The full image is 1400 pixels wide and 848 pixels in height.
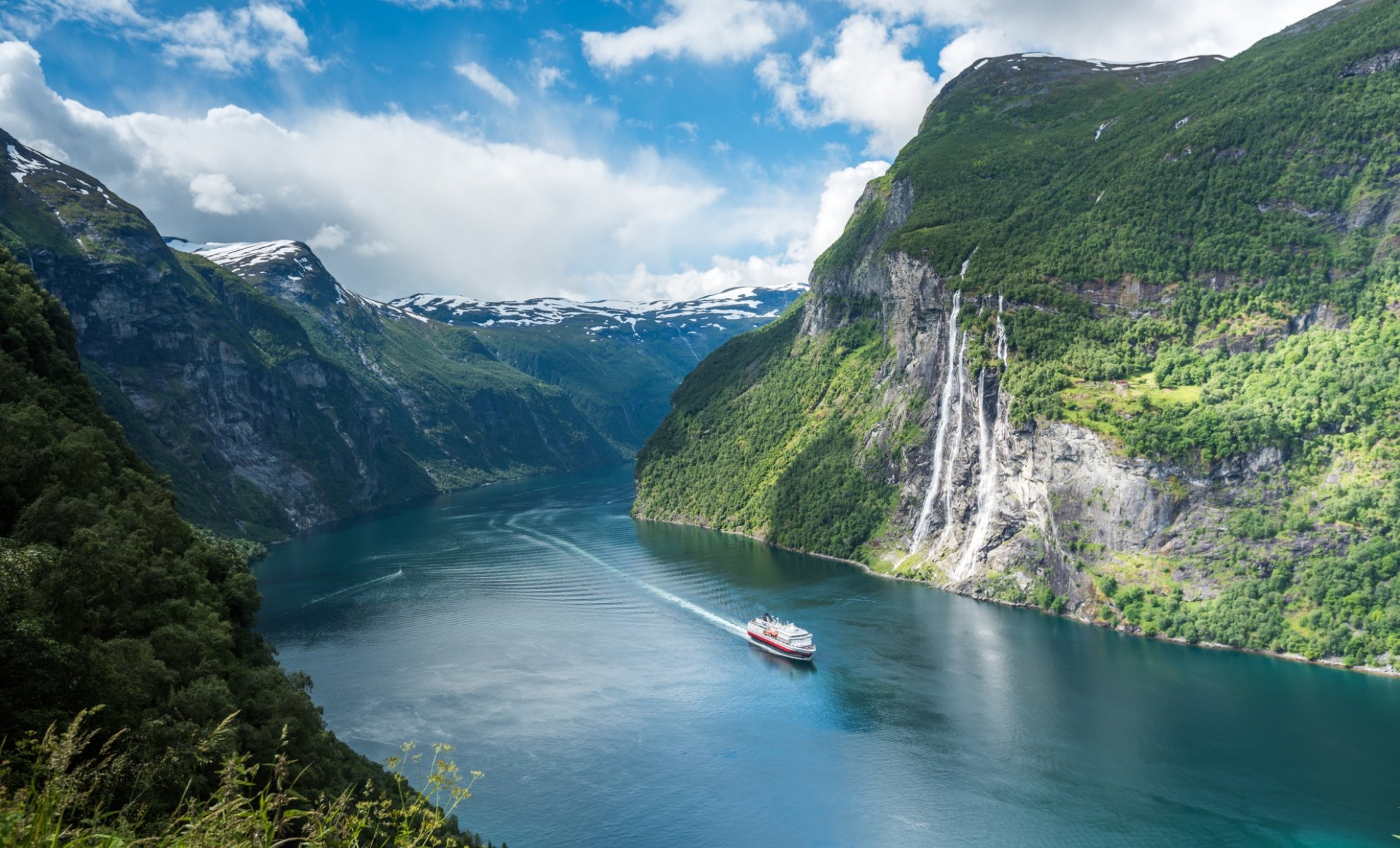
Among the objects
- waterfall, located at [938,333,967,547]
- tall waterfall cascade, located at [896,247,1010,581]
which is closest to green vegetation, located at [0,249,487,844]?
tall waterfall cascade, located at [896,247,1010,581]

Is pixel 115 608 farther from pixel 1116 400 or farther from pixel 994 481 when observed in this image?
pixel 1116 400

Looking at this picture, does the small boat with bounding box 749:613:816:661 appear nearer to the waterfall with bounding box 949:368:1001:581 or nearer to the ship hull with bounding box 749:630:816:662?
the ship hull with bounding box 749:630:816:662

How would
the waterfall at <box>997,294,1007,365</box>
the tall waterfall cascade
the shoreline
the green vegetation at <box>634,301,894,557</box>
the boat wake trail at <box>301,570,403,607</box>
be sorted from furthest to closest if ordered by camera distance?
1. the green vegetation at <box>634,301,894,557</box>
2. the waterfall at <box>997,294,1007,365</box>
3. the tall waterfall cascade
4. the boat wake trail at <box>301,570,403,607</box>
5. the shoreline

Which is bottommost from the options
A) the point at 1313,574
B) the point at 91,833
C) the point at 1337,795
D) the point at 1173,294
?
the point at 1337,795

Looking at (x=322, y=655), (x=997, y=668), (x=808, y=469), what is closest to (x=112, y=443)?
(x=322, y=655)

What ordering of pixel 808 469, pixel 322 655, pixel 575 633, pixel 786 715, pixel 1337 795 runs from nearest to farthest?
pixel 1337 795 < pixel 786 715 < pixel 322 655 < pixel 575 633 < pixel 808 469

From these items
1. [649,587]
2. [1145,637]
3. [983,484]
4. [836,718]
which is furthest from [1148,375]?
[649,587]

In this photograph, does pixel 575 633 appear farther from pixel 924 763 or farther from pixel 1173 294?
pixel 1173 294
